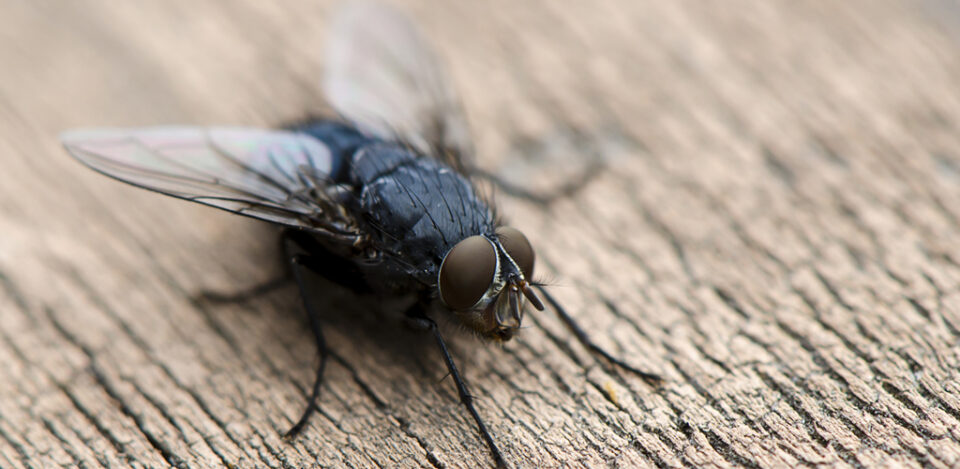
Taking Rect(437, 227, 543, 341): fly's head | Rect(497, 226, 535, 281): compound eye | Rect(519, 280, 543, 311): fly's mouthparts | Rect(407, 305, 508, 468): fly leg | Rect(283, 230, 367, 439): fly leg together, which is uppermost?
Rect(497, 226, 535, 281): compound eye

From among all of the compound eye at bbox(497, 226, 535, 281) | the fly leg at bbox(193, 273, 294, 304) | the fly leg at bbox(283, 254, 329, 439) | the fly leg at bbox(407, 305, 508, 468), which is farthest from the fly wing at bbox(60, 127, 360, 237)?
the compound eye at bbox(497, 226, 535, 281)

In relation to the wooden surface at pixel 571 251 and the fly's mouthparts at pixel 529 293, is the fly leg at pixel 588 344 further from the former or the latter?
the fly's mouthparts at pixel 529 293

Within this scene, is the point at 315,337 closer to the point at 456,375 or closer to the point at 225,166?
the point at 456,375

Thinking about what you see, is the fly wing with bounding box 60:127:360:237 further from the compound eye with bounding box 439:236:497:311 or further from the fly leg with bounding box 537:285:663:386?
the fly leg with bounding box 537:285:663:386

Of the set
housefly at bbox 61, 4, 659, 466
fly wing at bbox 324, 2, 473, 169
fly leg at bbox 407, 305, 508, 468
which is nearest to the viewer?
fly leg at bbox 407, 305, 508, 468

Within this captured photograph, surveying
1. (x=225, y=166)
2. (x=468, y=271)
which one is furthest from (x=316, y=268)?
(x=468, y=271)

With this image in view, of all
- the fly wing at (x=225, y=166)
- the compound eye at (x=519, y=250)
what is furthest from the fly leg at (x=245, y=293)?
the compound eye at (x=519, y=250)

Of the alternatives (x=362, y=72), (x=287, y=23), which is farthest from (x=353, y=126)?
(x=287, y=23)
